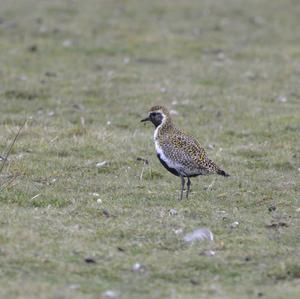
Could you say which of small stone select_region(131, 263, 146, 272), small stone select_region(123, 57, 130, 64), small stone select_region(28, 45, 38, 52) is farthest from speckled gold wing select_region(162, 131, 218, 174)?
small stone select_region(28, 45, 38, 52)

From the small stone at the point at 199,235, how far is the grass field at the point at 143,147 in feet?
0.42

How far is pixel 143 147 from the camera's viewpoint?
1399cm

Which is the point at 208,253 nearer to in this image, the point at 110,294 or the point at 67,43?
the point at 110,294

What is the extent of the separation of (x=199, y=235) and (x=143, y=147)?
15.3 ft

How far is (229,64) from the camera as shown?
813 inches

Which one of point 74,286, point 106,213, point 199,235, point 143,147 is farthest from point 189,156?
point 74,286

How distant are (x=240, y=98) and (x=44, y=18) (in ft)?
28.9

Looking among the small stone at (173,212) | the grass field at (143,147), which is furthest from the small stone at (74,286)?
the small stone at (173,212)

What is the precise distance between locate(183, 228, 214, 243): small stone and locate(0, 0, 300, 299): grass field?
0.13 meters

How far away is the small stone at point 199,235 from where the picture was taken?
30.9ft

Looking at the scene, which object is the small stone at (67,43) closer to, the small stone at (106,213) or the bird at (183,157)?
the bird at (183,157)

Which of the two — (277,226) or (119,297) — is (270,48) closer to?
(277,226)

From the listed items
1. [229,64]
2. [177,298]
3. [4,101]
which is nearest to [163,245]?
[177,298]

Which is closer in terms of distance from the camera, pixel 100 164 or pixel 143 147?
pixel 100 164
